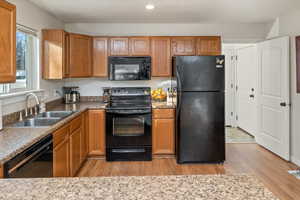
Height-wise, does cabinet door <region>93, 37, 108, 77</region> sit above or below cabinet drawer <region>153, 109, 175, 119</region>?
above

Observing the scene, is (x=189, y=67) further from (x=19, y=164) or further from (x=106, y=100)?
(x=19, y=164)

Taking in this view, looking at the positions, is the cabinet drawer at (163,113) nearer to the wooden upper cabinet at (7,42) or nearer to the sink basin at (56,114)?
the sink basin at (56,114)

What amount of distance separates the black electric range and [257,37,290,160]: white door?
6.66 feet

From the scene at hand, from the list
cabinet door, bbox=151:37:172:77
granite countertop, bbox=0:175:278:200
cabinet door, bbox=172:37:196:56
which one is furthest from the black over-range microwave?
granite countertop, bbox=0:175:278:200

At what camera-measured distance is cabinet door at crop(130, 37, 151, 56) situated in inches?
174

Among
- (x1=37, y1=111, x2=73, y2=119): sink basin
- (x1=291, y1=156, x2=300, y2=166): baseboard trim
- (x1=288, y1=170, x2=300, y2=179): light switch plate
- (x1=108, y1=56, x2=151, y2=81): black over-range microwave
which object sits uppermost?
(x1=108, y1=56, x2=151, y2=81): black over-range microwave

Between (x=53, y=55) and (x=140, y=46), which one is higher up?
(x=140, y=46)

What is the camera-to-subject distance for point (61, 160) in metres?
2.66

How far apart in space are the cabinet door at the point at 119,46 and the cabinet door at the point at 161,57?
0.45 meters

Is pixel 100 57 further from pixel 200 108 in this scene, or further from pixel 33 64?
pixel 200 108

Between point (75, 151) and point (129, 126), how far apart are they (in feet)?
3.27

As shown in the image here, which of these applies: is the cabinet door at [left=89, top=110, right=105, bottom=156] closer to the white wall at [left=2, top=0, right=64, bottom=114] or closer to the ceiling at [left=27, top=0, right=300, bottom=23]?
the white wall at [left=2, top=0, right=64, bottom=114]

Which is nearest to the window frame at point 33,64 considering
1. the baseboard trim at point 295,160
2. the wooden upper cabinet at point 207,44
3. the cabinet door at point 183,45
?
the cabinet door at point 183,45

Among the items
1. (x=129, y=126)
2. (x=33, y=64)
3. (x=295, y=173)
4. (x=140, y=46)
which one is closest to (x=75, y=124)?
(x=129, y=126)
